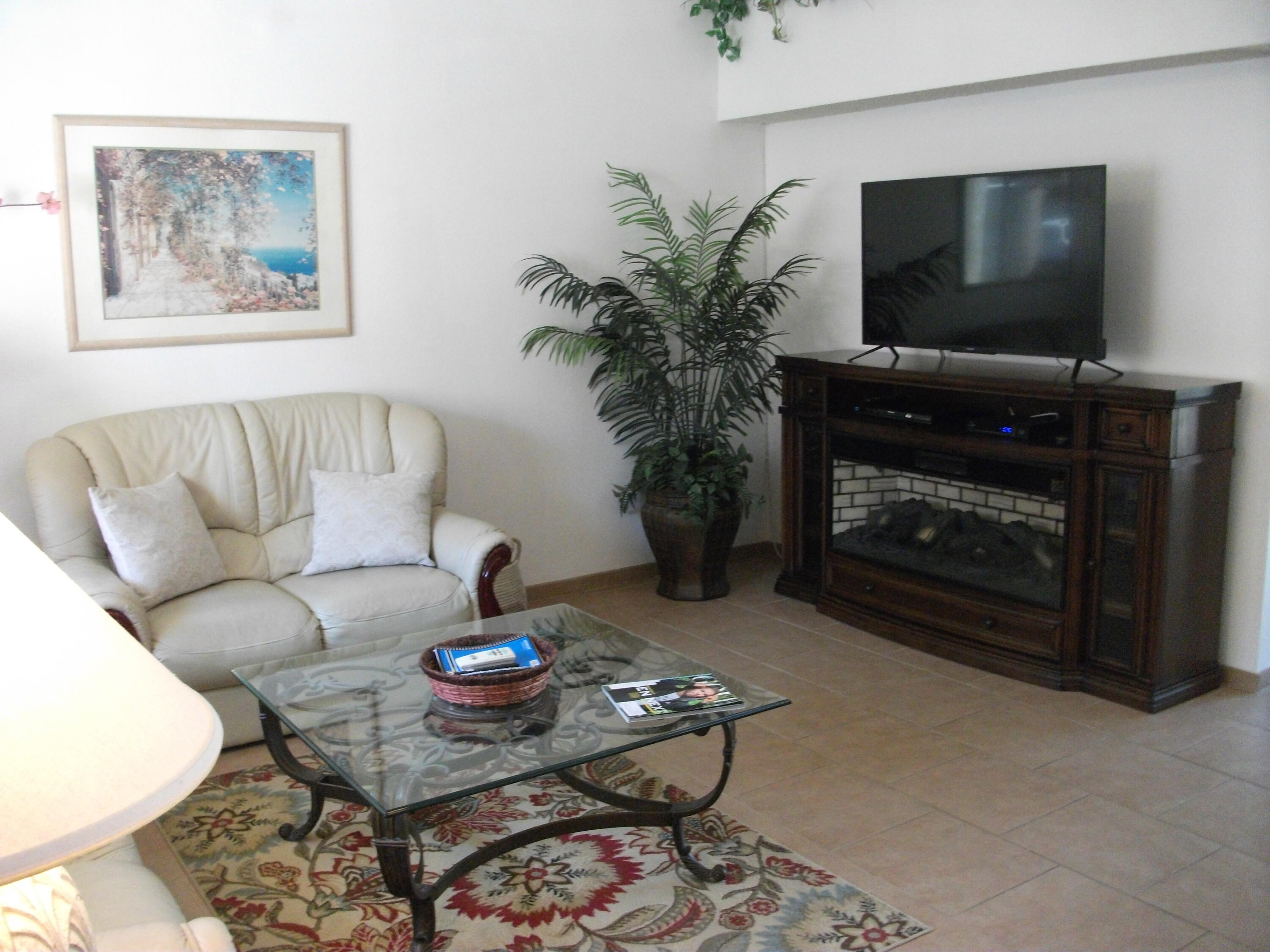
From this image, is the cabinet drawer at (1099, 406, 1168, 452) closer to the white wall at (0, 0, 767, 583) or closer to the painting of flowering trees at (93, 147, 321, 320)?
the white wall at (0, 0, 767, 583)

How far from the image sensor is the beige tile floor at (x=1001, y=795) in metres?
2.68

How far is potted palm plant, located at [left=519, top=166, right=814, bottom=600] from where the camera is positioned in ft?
16.3

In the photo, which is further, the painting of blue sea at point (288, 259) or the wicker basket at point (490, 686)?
the painting of blue sea at point (288, 259)

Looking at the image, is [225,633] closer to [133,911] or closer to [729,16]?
[133,911]

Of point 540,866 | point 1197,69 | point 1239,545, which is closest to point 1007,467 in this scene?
point 1239,545

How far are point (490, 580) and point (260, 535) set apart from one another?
876 millimetres

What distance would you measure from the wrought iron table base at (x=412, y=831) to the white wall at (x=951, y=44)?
2.58 m

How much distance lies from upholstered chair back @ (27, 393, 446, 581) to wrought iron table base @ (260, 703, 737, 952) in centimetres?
123


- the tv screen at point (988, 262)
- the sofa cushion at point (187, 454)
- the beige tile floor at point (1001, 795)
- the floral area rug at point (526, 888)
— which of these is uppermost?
the tv screen at point (988, 262)

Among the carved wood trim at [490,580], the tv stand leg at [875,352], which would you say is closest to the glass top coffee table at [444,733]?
the carved wood trim at [490,580]

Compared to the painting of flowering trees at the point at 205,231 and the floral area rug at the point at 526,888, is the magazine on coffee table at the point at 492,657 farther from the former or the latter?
the painting of flowering trees at the point at 205,231

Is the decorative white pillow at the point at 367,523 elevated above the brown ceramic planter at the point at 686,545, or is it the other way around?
the decorative white pillow at the point at 367,523

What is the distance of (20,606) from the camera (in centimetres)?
96

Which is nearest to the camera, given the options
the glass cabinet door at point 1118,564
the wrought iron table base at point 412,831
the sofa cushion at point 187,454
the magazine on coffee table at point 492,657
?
the wrought iron table base at point 412,831
